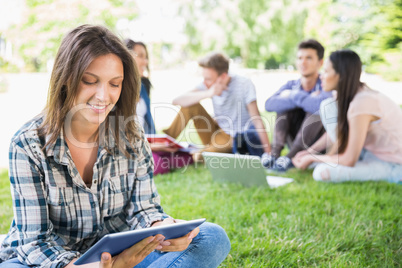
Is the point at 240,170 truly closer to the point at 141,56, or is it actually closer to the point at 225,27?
the point at 141,56

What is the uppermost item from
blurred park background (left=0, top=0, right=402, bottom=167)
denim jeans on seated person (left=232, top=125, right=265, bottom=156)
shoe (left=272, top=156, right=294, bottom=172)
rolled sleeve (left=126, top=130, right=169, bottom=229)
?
blurred park background (left=0, top=0, right=402, bottom=167)

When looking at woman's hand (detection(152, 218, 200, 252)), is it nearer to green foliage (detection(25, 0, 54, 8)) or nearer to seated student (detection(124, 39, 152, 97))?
seated student (detection(124, 39, 152, 97))

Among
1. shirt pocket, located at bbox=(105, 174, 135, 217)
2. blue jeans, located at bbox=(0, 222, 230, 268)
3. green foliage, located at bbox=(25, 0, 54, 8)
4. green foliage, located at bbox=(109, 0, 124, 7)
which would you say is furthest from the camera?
green foliage, located at bbox=(109, 0, 124, 7)

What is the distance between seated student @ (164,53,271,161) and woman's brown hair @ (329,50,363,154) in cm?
94

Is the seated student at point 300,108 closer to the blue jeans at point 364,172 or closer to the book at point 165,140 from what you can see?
the blue jeans at point 364,172

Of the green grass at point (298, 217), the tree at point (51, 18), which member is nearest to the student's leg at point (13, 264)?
the green grass at point (298, 217)

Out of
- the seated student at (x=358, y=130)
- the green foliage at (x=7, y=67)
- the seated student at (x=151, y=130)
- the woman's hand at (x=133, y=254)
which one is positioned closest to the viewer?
the woman's hand at (x=133, y=254)

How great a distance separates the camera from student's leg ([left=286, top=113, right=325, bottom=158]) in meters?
4.18

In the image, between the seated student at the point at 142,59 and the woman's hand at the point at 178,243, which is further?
the seated student at the point at 142,59

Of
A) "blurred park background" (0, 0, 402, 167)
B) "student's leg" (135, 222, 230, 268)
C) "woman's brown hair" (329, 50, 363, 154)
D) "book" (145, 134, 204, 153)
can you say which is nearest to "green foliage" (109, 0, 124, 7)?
"blurred park background" (0, 0, 402, 167)

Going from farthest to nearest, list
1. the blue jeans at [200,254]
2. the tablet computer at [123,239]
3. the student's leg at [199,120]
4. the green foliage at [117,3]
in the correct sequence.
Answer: the green foliage at [117,3] < the student's leg at [199,120] < the blue jeans at [200,254] < the tablet computer at [123,239]

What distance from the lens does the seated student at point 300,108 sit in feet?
13.7

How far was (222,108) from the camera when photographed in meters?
4.56

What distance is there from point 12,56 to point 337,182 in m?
21.1
